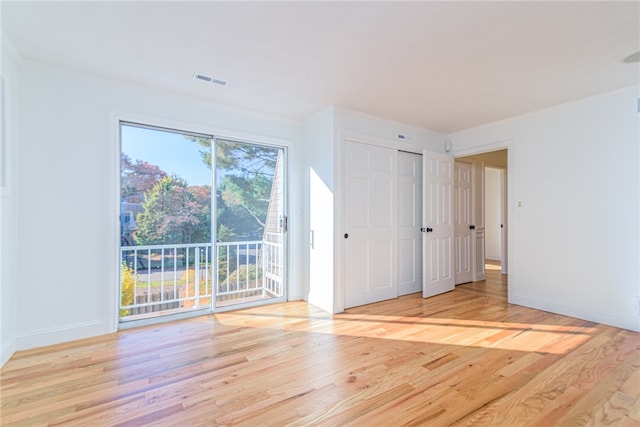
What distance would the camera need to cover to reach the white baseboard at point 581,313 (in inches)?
117

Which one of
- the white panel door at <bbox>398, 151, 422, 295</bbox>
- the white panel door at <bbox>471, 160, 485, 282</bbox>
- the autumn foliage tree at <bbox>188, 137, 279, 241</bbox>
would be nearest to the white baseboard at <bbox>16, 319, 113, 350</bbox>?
the autumn foliage tree at <bbox>188, 137, 279, 241</bbox>

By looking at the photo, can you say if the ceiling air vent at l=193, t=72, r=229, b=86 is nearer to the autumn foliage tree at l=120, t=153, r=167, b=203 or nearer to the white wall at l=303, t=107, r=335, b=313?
the autumn foliage tree at l=120, t=153, r=167, b=203

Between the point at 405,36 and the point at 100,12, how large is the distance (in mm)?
2090

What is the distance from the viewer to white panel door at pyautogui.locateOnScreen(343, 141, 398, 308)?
3.68 meters

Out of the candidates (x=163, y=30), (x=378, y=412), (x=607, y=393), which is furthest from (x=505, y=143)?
(x=163, y=30)

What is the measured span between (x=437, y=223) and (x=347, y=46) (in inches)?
117

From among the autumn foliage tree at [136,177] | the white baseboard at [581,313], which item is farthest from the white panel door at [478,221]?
the autumn foliage tree at [136,177]

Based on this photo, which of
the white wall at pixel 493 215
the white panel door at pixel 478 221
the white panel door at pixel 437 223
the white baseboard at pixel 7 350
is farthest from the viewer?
the white wall at pixel 493 215

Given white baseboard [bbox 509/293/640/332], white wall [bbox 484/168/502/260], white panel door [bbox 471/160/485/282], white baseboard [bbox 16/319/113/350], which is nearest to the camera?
white baseboard [bbox 16/319/113/350]

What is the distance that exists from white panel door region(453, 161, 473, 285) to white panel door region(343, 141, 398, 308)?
1432 millimetres

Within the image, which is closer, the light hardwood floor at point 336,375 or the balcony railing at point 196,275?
the light hardwood floor at point 336,375

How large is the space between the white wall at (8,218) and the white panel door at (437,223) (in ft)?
14.4

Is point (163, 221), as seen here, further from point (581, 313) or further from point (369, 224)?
point (581, 313)

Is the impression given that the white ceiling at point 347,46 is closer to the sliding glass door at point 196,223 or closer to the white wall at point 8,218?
the white wall at point 8,218
